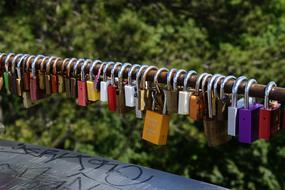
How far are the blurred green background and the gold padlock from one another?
2239mm

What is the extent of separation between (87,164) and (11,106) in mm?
2611

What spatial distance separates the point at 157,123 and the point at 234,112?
0.19 meters

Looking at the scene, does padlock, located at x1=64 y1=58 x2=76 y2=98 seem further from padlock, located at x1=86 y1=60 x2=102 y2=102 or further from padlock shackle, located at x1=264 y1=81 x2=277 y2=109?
padlock shackle, located at x1=264 y1=81 x2=277 y2=109

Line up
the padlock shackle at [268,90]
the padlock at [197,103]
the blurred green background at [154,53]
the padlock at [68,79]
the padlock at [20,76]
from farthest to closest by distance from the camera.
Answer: the blurred green background at [154,53]
the padlock at [20,76]
the padlock at [68,79]
the padlock at [197,103]
the padlock shackle at [268,90]

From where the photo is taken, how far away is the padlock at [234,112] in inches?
37.2

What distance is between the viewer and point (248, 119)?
94 centimetres

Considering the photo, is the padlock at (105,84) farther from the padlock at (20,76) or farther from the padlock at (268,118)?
the padlock at (268,118)

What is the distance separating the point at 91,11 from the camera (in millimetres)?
3609

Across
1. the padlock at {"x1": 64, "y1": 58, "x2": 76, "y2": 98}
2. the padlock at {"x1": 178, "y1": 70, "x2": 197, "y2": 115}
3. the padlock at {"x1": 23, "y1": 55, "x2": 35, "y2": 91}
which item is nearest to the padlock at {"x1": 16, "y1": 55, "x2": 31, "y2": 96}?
the padlock at {"x1": 23, "y1": 55, "x2": 35, "y2": 91}

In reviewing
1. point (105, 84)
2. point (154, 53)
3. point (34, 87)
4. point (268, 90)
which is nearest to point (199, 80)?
point (268, 90)

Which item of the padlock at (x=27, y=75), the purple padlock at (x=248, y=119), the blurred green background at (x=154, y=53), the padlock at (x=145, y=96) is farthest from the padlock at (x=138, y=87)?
the blurred green background at (x=154, y=53)

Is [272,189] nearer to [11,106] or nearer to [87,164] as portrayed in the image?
[11,106]

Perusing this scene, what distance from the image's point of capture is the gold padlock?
41.5 inches

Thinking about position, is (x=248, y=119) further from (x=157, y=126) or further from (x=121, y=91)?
(x=121, y=91)
